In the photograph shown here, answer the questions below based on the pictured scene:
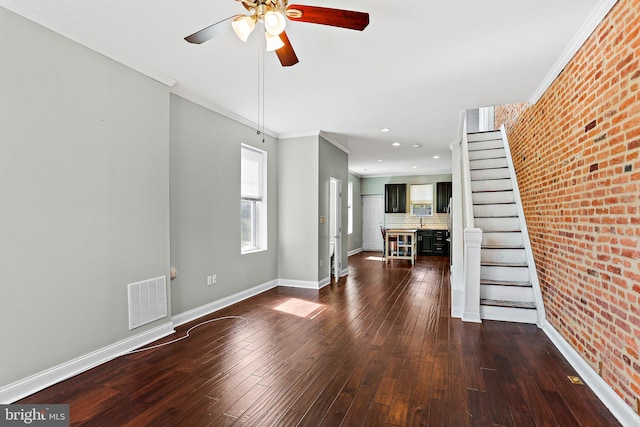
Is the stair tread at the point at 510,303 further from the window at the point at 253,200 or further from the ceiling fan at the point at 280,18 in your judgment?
the ceiling fan at the point at 280,18

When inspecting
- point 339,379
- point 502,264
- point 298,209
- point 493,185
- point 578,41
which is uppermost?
Answer: point 578,41

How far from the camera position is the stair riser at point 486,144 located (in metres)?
5.92

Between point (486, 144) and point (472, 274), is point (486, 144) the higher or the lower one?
the higher one

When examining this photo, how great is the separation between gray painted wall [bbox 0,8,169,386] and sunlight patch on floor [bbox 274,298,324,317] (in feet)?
5.79

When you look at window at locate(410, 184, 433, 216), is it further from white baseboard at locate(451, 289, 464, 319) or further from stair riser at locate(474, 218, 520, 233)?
white baseboard at locate(451, 289, 464, 319)

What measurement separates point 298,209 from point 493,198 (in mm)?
3174

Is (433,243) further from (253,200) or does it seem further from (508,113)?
(253,200)

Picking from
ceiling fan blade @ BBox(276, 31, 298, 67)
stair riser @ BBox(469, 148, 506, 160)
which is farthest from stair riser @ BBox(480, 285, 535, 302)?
ceiling fan blade @ BBox(276, 31, 298, 67)

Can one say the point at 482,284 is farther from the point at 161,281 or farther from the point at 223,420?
the point at 161,281

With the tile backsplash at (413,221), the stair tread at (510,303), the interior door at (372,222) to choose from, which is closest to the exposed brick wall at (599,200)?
the stair tread at (510,303)

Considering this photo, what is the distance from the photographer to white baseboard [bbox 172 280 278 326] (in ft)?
12.2

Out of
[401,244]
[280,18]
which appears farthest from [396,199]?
[280,18]

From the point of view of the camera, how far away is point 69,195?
8.34ft

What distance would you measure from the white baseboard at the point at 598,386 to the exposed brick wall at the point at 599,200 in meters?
0.05
